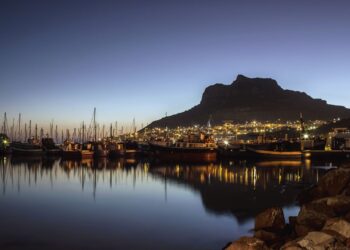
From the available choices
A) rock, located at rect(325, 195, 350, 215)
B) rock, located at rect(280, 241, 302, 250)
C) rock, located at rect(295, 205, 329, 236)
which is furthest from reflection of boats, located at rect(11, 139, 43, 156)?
rock, located at rect(280, 241, 302, 250)

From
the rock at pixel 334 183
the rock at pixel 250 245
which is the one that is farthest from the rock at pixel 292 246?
the rock at pixel 334 183

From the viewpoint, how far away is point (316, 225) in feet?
46.9

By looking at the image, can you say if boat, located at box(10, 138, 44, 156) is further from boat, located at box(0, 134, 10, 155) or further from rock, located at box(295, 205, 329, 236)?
rock, located at box(295, 205, 329, 236)

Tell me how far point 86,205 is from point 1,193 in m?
10.7

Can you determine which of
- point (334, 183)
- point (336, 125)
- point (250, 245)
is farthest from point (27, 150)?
point (336, 125)

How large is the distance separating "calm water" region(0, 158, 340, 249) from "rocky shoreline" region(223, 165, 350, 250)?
109 inches

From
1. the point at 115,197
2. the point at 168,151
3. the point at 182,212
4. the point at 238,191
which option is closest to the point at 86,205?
the point at 115,197

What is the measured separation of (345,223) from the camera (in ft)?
41.6

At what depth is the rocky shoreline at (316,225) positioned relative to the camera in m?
12.3

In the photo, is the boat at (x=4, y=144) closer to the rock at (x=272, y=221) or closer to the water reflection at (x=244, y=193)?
the water reflection at (x=244, y=193)

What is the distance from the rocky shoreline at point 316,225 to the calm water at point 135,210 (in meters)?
2.77

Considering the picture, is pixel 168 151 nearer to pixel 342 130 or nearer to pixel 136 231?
pixel 342 130

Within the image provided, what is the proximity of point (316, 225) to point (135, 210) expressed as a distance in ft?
48.2

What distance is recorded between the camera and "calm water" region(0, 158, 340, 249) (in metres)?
18.3
